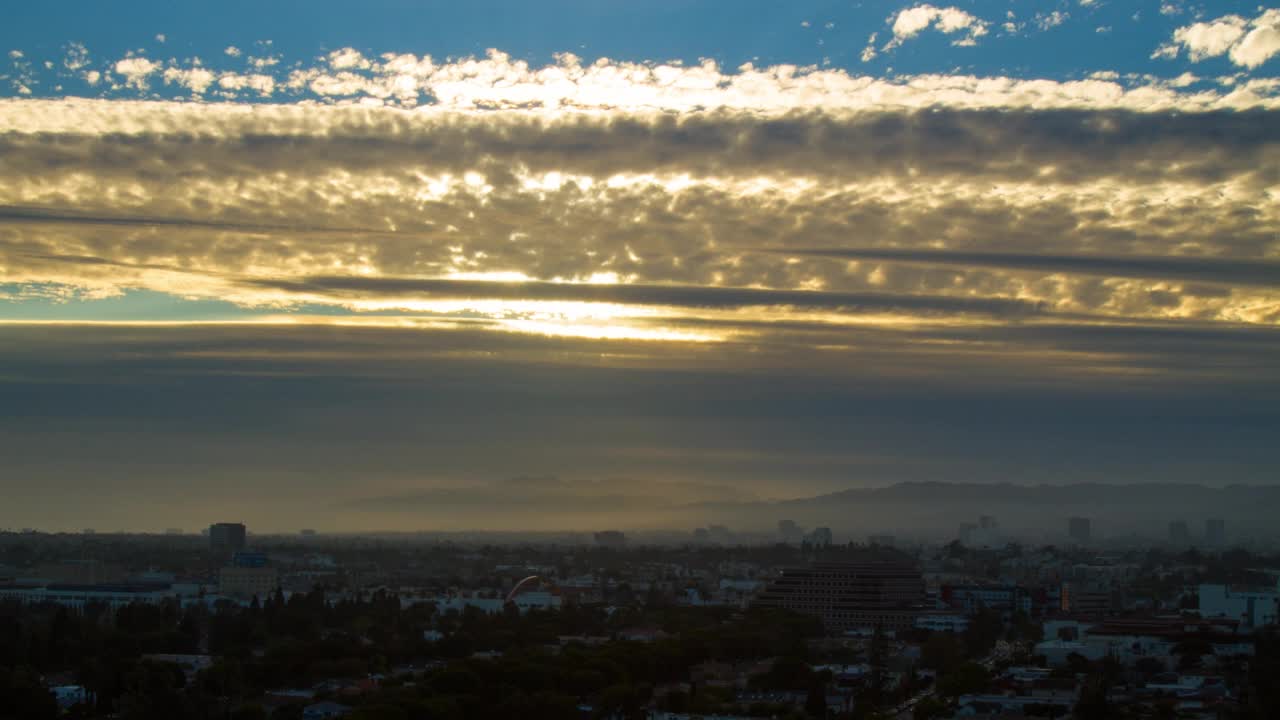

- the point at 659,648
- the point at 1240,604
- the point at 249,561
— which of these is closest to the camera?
the point at 659,648

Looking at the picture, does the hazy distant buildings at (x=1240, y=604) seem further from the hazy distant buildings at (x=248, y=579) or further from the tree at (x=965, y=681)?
the hazy distant buildings at (x=248, y=579)

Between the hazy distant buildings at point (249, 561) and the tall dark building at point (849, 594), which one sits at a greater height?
the hazy distant buildings at point (249, 561)

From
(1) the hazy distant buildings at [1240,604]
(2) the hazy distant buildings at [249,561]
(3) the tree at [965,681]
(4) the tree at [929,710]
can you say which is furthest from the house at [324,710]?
(2) the hazy distant buildings at [249,561]

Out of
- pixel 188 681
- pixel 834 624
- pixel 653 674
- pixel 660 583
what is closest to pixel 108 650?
pixel 188 681

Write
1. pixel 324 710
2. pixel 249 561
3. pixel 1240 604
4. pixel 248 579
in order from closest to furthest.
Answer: pixel 324 710 < pixel 1240 604 < pixel 248 579 < pixel 249 561

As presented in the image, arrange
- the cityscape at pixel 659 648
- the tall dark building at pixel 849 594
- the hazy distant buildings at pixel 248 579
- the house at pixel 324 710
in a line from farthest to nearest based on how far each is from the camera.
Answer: the hazy distant buildings at pixel 248 579, the tall dark building at pixel 849 594, the cityscape at pixel 659 648, the house at pixel 324 710

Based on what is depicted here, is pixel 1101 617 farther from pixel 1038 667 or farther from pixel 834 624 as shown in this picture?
pixel 1038 667

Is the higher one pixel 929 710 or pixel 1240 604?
pixel 1240 604

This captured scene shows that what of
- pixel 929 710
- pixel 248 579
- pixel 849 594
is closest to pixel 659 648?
pixel 929 710

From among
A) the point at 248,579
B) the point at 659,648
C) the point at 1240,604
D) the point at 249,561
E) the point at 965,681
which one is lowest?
the point at 965,681

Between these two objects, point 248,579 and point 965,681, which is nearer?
point 965,681

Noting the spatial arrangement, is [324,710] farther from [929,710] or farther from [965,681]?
[965,681]
